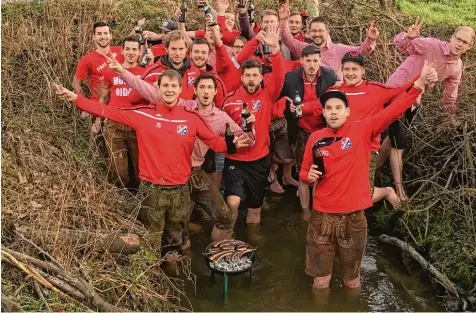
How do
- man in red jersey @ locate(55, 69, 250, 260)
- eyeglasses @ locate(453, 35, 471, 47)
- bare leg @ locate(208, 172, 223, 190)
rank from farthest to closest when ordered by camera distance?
bare leg @ locate(208, 172, 223, 190)
eyeglasses @ locate(453, 35, 471, 47)
man in red jersey @ locate(55, 69, 250, 260)

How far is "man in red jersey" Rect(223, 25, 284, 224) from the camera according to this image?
7.02m

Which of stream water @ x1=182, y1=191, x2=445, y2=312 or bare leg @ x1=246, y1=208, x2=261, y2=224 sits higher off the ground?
bare leg @ x1=246, y1=208, x2=261, y2=224

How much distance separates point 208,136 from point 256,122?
1069 mm

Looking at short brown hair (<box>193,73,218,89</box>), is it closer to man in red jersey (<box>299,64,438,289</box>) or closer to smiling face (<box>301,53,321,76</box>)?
smiling face (<box>301,53,321,76</box>)

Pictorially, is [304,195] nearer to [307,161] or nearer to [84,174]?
[307,161]

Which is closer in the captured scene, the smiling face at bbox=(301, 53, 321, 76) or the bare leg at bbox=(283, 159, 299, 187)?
the smiling face at bbox=(301, 53, 321, 76)

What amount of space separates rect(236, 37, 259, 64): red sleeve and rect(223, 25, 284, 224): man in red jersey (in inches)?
22.9

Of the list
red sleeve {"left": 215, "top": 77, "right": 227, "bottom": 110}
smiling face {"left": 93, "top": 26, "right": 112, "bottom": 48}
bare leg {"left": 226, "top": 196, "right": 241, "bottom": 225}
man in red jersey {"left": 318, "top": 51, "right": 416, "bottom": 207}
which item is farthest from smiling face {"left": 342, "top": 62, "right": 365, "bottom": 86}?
Result: smiling face {"left": 93, "top": 26, "right": 112, "bottom": 48}

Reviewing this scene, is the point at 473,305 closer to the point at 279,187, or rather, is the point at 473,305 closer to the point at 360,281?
the point at 360,281

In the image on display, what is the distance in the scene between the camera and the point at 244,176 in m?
7.23

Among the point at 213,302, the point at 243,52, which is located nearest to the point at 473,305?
the point at 213,302

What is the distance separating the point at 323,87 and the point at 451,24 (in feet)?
19.9

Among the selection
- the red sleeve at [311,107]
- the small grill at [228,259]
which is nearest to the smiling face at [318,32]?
the red sleeve at [311,107]

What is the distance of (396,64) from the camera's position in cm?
930
